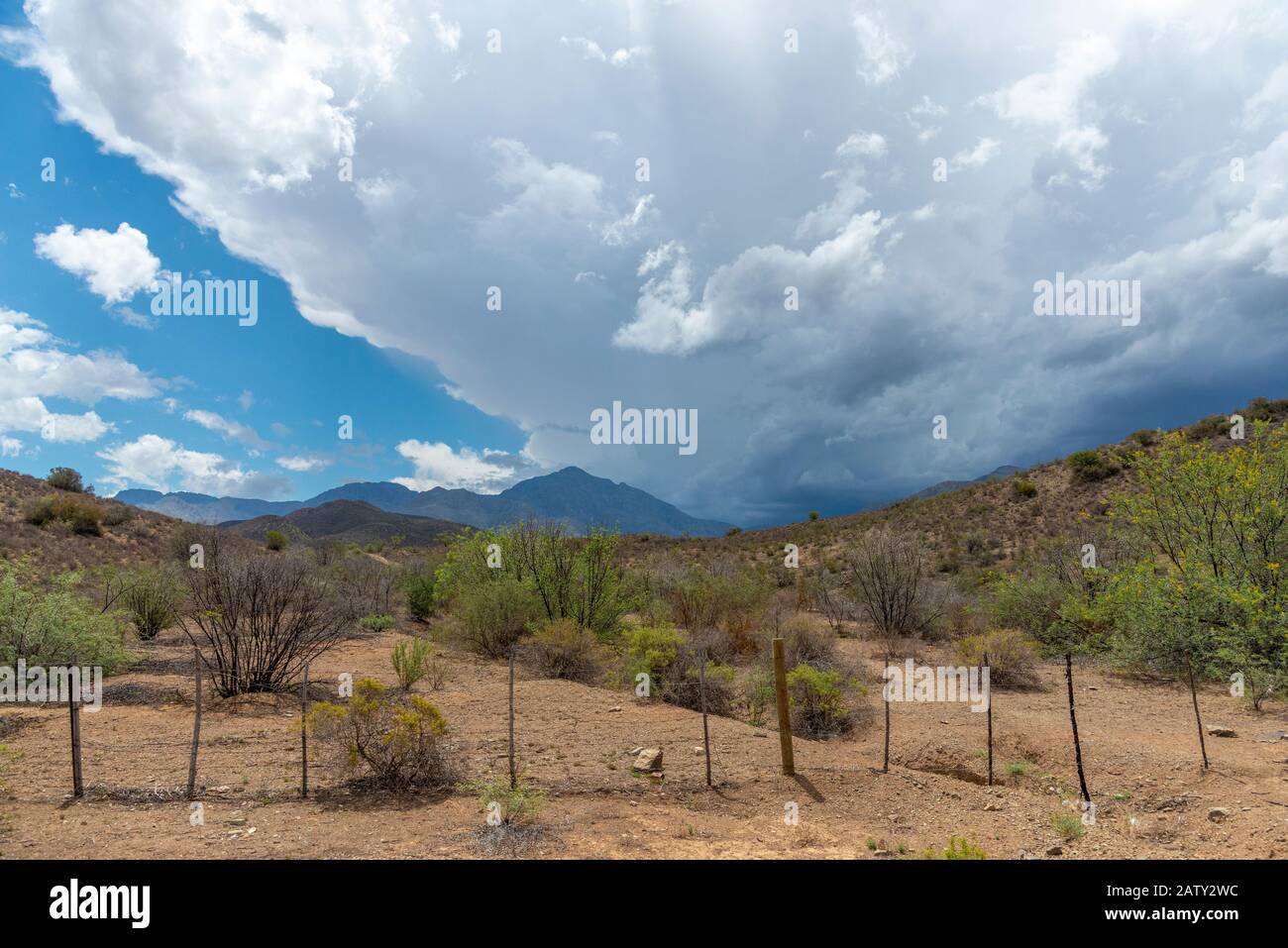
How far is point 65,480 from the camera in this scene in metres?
39.9

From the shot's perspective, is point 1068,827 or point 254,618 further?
point 254,618

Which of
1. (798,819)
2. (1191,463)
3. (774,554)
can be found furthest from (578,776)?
(774,554)

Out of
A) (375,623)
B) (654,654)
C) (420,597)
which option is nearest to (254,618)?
(654,654)

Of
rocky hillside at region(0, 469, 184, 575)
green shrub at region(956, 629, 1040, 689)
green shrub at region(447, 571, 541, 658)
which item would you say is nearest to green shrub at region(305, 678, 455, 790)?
green shrub at region(447, 571, 541, 658)

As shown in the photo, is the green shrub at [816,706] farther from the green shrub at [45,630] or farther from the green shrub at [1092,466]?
the green shrub at [1092,466]

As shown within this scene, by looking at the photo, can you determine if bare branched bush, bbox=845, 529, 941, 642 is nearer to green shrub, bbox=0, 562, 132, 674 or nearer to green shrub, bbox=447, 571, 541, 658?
green shrub, bbox=447, 571, 541, 658

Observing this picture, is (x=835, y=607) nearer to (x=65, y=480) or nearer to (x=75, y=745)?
(x=75, y=745)

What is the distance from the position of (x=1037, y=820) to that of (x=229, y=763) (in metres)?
10.6

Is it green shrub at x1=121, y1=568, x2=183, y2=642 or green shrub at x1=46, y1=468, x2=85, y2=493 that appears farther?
green shrub at x1=46, y1=468, x2=85, y2=493

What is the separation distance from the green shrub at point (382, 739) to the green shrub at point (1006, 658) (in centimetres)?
1256

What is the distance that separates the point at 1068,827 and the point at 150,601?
77.9 ft

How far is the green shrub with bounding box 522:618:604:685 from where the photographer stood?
Result: 15.2m

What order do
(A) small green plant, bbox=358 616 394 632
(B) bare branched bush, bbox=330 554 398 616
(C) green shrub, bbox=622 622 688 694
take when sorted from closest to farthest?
1. (C) green shrub, bbox=622 622 688 694
2. (A) small green plant, bbox=358 616 394 632
3. (B) bare branched bush, bbox=330 554 398 616

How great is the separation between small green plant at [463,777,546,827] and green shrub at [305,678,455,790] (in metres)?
0.66
